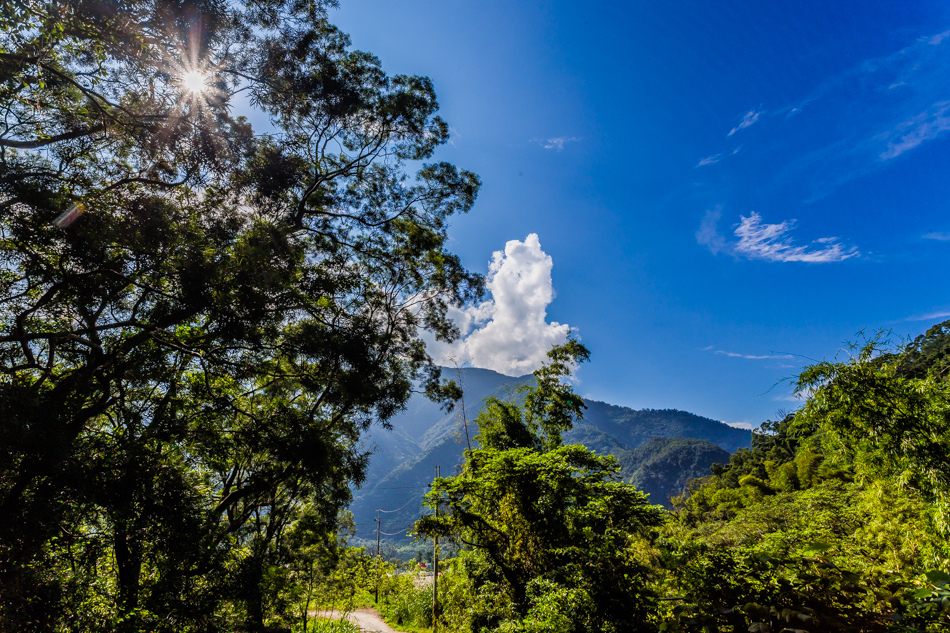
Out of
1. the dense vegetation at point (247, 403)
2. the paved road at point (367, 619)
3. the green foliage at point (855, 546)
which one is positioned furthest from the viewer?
the paved road at point (367, 619)

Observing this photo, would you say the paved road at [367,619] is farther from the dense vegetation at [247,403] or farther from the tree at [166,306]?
the tree at [166,306]

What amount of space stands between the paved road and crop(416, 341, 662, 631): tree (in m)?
10.0

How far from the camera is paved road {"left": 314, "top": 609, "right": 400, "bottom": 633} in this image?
541 inches

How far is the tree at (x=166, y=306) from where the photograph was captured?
11.5ft

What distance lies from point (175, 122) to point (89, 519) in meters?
5.28

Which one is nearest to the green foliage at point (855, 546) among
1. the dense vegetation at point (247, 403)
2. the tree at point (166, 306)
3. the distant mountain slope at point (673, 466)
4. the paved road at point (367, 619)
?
the dense vegetation at point (247, 403)

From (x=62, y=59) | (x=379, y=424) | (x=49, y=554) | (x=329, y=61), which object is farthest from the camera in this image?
(x=379, y=424)

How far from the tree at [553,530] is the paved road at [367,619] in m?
10.0

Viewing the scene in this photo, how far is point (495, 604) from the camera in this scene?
6020 mm

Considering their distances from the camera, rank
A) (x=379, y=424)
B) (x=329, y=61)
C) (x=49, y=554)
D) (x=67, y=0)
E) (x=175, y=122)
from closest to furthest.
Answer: (x=49, y=554)
(x=67, y=0)
(x=175, y=122)
(x=329, y=61)
(x=379, y=424)

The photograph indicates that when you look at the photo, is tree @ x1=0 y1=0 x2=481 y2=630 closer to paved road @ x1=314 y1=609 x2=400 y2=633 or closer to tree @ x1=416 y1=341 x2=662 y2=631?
tree @ x1=416 y1=341 x2=662 y2=631

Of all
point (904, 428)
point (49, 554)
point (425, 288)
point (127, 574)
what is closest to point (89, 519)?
point (49, 554)

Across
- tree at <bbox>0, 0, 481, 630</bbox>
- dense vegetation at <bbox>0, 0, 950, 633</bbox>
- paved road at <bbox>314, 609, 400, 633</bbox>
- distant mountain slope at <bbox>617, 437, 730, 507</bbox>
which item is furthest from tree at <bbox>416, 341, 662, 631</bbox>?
distant mountain slope at <bbox>617, 437, 730, 507</bbox>

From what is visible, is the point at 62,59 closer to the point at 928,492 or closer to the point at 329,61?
the point at 329,61
